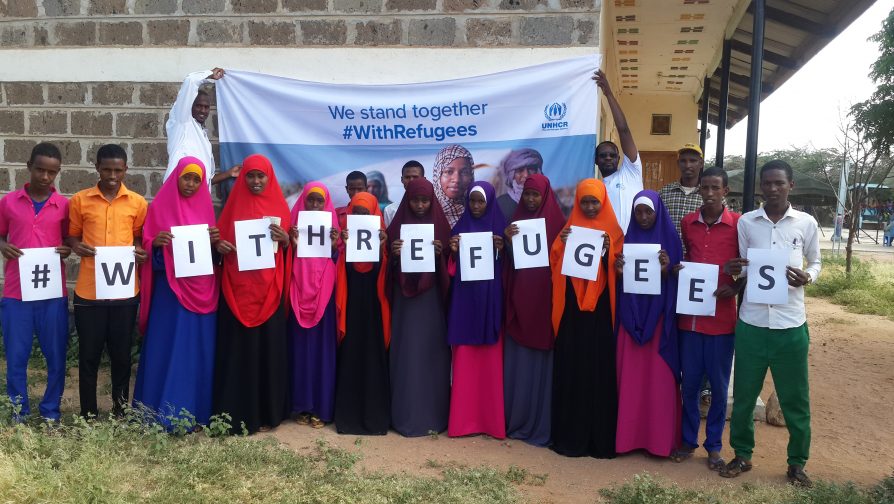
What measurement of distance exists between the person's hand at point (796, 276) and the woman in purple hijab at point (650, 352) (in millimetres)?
606

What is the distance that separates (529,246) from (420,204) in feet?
2.40

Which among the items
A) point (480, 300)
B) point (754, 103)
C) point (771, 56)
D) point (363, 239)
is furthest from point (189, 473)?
point (771, 56)

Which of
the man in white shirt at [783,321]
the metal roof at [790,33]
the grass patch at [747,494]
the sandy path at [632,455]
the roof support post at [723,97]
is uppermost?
the metal roof at [790,33]

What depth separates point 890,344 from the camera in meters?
7.76

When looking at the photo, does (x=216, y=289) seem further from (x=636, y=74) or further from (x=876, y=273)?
(x=876, y=273)

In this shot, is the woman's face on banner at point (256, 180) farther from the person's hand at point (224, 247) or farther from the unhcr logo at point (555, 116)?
the unhcr logo at point (555, 116)

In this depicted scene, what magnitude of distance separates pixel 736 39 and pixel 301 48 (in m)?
5.95

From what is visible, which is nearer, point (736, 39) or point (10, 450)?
point (10, 450)

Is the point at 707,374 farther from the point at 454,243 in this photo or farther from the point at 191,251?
the point at 191,251

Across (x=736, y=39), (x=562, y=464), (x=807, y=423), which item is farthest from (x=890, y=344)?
(x=562, y=464)

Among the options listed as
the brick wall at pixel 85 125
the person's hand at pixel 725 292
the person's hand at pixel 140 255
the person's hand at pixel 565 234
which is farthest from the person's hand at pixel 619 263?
the brick wall at pixel 85 125

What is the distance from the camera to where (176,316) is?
4203mm

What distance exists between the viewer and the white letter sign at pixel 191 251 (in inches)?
160

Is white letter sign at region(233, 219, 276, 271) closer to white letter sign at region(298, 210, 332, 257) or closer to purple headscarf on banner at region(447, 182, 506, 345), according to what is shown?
white letter sign at region(298, 210, 332, 257)
